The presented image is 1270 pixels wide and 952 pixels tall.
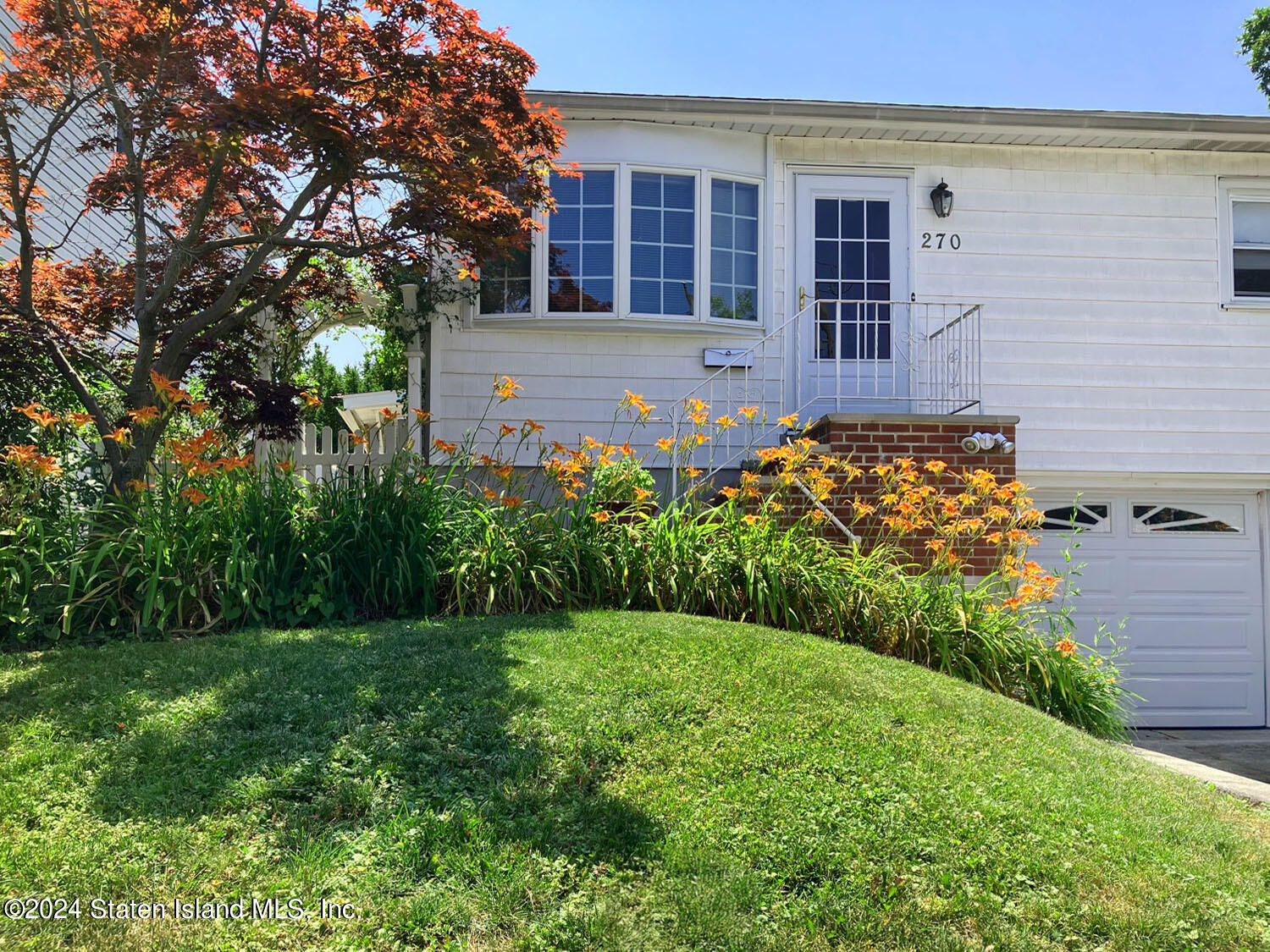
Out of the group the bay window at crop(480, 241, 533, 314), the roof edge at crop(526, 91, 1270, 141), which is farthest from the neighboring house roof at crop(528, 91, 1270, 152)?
the bay window at crop(480, 241, 533, 314)

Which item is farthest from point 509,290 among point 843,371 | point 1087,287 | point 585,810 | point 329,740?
point 585,810

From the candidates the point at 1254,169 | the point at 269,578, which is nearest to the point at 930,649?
the point at 269,578

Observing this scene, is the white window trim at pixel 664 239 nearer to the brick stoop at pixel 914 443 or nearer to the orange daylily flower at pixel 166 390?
the brick stoop at pixel 914 443

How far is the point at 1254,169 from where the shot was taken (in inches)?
369

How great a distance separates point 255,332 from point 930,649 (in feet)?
18.8

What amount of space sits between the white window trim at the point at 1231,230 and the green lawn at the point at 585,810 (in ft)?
21.7

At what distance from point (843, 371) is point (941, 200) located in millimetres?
1854

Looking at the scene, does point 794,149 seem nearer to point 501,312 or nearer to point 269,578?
point 501,312

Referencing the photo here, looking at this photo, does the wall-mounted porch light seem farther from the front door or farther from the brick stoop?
the brick stoop

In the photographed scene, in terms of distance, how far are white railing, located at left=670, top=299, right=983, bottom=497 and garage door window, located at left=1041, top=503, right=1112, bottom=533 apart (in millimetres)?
1516

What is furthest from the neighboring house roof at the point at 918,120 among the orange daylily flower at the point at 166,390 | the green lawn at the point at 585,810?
the green lawn at the point at 585,810

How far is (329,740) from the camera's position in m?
3.59

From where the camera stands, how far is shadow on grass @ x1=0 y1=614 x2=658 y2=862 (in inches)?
123

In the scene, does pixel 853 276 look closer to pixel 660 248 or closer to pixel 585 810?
pixel 660 248
